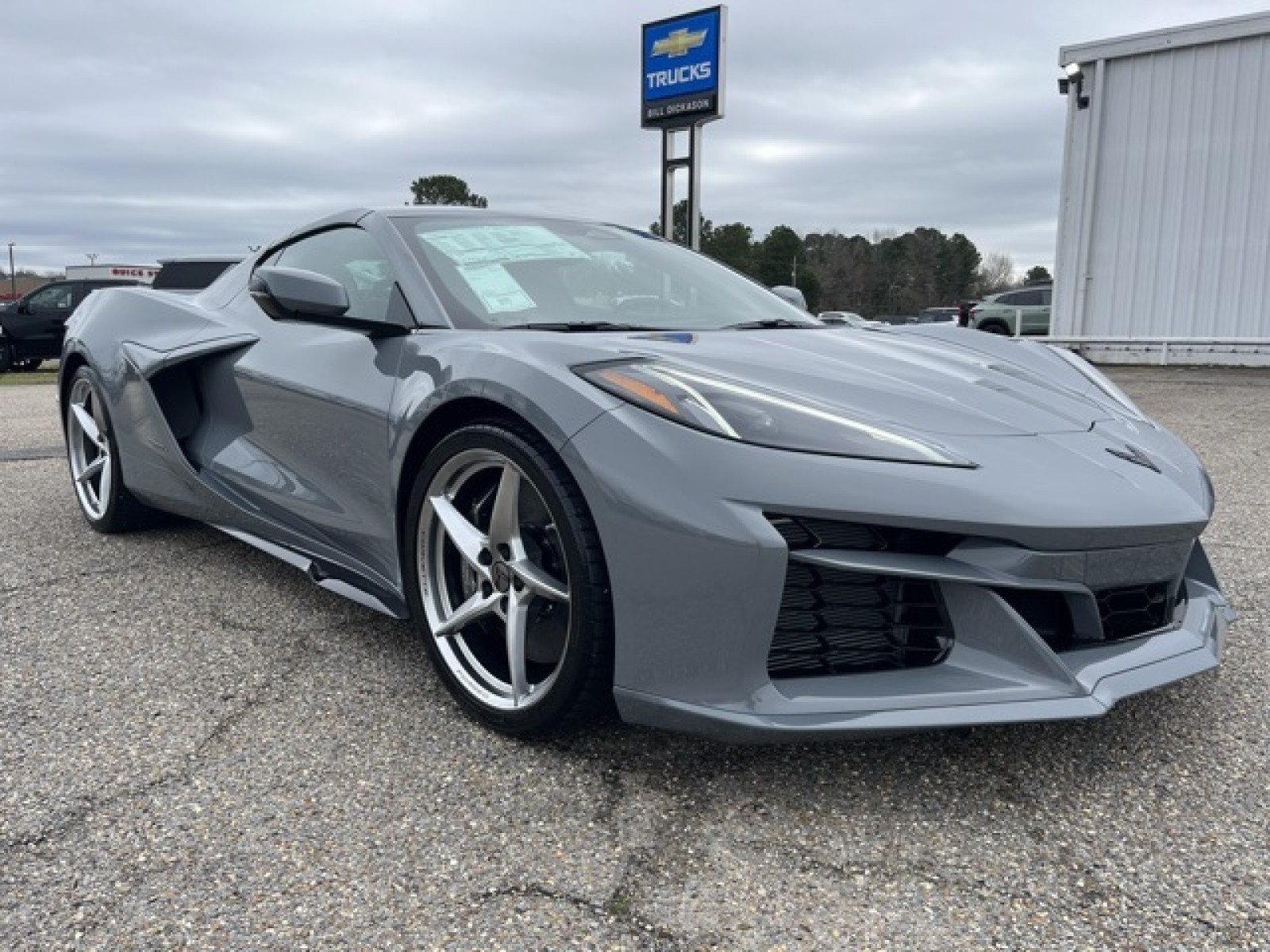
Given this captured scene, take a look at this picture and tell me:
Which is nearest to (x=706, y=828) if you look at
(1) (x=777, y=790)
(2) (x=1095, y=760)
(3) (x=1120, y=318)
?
(1) (x=777, y=790)

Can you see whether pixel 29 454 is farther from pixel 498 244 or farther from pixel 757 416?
pixel 757 416

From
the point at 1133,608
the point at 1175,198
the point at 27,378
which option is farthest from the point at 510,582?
the point at 27,378

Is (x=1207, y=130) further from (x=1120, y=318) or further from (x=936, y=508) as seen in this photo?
(x=936, y=508)

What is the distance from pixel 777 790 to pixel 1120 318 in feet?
42.1

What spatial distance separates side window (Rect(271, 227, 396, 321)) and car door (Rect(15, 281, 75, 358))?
16501 mm

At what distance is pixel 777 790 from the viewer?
1.86 metres

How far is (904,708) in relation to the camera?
1.66m

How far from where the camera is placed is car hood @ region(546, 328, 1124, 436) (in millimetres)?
1956

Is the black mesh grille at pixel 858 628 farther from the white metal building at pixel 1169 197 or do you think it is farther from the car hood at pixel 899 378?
the white metal building at pixel 1169 197

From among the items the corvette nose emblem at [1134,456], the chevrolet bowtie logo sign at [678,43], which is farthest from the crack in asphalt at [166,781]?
the chevrolet bowtie logo sign at [678,43]

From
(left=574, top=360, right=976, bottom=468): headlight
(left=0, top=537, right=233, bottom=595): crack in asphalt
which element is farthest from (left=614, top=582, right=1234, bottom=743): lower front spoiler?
(left=0, top=537, right=233, bottom=595): crack in asphalt

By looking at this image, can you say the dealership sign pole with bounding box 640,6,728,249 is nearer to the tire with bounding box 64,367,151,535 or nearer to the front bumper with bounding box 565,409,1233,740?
the tire with bounding box 64,367,151,535

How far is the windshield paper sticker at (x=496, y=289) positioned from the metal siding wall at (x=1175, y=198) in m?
12.2

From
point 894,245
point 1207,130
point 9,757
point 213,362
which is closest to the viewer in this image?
point 9,757
